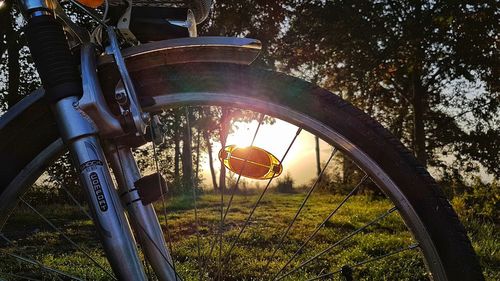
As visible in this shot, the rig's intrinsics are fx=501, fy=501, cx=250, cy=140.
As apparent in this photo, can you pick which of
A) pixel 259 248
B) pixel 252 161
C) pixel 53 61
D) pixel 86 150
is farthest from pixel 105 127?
pixel 259 248

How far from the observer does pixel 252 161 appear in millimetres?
1527

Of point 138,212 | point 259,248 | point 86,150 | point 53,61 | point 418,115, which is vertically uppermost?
point 418,115

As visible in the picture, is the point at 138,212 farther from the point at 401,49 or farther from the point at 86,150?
the point at 401,49

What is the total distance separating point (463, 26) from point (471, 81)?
141 inches

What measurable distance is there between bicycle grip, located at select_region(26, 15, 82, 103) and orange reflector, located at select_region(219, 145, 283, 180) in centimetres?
52

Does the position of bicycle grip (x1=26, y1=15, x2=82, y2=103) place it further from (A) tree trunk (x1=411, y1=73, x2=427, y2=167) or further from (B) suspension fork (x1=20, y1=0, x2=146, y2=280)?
(A) tree trunk (x1=411, y1=73, x2=427, y2=167)

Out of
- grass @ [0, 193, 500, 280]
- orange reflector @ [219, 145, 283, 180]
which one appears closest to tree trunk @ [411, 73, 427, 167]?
grass @ [0, 193, 500, 280]

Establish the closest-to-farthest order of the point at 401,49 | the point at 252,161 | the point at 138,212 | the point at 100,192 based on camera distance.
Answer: the point at 100,192 < the point at 138,212 < the point at 252,161 < the point at 401,49

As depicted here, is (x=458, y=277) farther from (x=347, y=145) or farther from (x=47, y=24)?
(x=47, y=24)

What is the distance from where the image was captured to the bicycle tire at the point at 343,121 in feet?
3.93

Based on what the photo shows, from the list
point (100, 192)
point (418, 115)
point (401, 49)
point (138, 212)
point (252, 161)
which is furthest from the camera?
point (418, 115)

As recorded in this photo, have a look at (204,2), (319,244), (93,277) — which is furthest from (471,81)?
(204,2)

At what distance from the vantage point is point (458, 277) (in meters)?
1.20

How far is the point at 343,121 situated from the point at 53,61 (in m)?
Answer: 0.72
